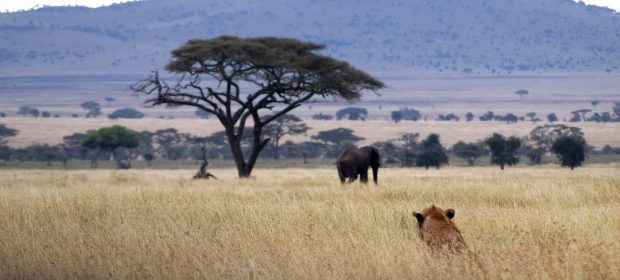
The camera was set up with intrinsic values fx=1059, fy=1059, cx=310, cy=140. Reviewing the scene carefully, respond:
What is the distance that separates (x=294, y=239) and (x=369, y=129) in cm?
11185

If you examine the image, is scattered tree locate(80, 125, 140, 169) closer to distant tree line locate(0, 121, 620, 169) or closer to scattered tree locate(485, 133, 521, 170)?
distant tree line locate(0, 121, 620, 169)

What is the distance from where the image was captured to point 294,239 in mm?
10516

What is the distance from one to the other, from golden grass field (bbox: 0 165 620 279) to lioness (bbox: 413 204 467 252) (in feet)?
0.49

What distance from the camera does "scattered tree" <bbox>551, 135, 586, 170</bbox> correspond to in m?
48.8

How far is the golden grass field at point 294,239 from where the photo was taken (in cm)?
895

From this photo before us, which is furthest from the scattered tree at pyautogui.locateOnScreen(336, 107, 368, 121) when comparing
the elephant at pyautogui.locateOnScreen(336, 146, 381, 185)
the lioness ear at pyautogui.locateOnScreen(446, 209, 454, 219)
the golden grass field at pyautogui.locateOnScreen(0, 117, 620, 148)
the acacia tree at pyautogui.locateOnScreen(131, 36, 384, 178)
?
the lioness ear at pyautogui.locateOnScreen(446, 209, 454, 219)

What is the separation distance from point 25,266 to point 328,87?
25.8m

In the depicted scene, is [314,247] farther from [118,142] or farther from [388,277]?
[118,142]

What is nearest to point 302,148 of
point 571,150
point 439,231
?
point 571,150

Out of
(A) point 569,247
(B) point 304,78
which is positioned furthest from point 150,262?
(B) point 304,78

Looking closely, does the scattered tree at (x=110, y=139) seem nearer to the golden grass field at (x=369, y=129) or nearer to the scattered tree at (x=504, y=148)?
the scattered tree at (x=504, y=148)

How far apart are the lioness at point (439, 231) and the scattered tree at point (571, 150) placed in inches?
1570

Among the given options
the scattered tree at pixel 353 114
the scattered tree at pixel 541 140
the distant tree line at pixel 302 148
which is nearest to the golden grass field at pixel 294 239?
the distant tree line at pixel 302 148

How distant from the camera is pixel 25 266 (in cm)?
980
